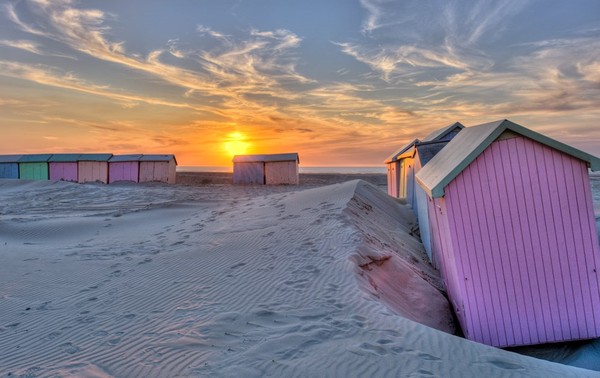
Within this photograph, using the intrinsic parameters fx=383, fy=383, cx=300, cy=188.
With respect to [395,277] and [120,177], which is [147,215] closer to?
[395,277]

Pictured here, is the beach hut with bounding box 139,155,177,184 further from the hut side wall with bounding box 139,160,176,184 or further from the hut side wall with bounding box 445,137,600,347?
the hut side wall with bounding box 445,137,600,347

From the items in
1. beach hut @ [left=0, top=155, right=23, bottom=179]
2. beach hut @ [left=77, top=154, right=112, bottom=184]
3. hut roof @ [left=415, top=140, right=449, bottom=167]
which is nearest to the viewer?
hut roof @ [left=415, top=140, right=449, bottom=167]

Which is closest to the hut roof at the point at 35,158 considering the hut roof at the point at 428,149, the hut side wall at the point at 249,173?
the hut side wall at the point at 249,173

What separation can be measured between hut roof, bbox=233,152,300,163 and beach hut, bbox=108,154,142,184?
9392 mm

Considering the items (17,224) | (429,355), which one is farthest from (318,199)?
(17,224)

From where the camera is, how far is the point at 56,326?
5.65m

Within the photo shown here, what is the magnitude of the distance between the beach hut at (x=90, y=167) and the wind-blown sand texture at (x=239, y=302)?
25.0 meters

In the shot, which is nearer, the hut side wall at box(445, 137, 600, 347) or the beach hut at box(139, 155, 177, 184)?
the hut side wall at box(445, 137, 600, 347)

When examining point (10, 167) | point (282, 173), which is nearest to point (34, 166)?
point (10, 167)

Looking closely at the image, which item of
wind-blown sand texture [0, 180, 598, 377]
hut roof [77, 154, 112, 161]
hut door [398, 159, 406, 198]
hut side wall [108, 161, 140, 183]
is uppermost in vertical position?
hut roof [77, 154, 112, 161]

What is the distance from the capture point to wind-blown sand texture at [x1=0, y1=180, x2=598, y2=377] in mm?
4270

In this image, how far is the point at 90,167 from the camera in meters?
37.2

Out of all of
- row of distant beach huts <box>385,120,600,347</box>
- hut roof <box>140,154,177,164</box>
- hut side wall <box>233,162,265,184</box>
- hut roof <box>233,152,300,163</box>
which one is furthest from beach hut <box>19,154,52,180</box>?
row of distant beach huts <box>385,120,600,347</box>

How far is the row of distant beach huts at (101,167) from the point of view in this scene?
36.8m
